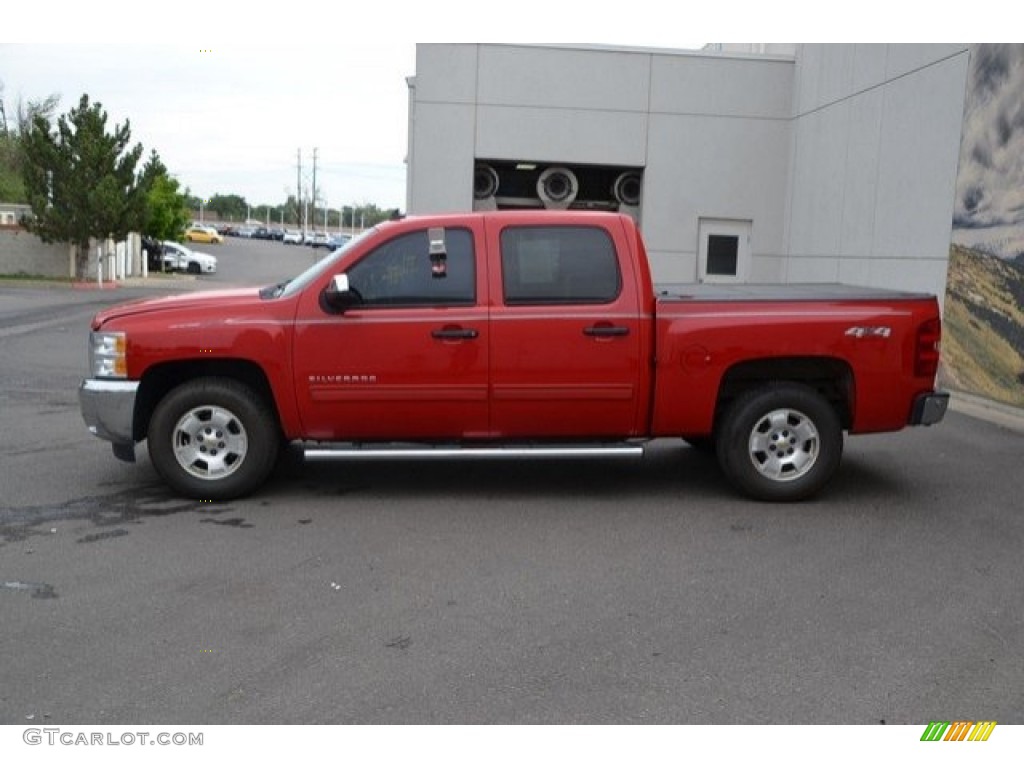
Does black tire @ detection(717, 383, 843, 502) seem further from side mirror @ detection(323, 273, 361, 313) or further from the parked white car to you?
the parked white car

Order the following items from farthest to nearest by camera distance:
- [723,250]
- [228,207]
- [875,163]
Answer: [228,207] < [723,250] < [875,163]

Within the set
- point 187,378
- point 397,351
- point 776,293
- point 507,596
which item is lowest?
point 507,596

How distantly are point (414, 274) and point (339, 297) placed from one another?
55 cm

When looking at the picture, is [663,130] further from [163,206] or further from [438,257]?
[163,206]

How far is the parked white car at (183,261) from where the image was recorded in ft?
A: 147

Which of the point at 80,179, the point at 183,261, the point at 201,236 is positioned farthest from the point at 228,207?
the point at 80,179

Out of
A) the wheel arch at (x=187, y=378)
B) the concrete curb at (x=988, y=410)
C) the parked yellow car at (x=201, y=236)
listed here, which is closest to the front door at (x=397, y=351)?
the wheel arch at (x=187, y=378)

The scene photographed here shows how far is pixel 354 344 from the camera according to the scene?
7.14m

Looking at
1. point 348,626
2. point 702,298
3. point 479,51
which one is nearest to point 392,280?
point 702,298

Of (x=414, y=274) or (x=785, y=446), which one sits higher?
(x=414, y=274)

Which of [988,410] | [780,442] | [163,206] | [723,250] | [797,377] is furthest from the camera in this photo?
[163,206]

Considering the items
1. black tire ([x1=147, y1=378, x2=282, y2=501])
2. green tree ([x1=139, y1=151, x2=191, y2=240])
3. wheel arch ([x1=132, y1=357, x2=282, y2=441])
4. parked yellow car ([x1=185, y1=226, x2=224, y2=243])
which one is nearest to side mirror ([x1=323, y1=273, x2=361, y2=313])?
wheel arch ([x1=132, y1=357, x2=282, y2=441])

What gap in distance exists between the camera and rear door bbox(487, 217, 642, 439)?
7.19 meters
